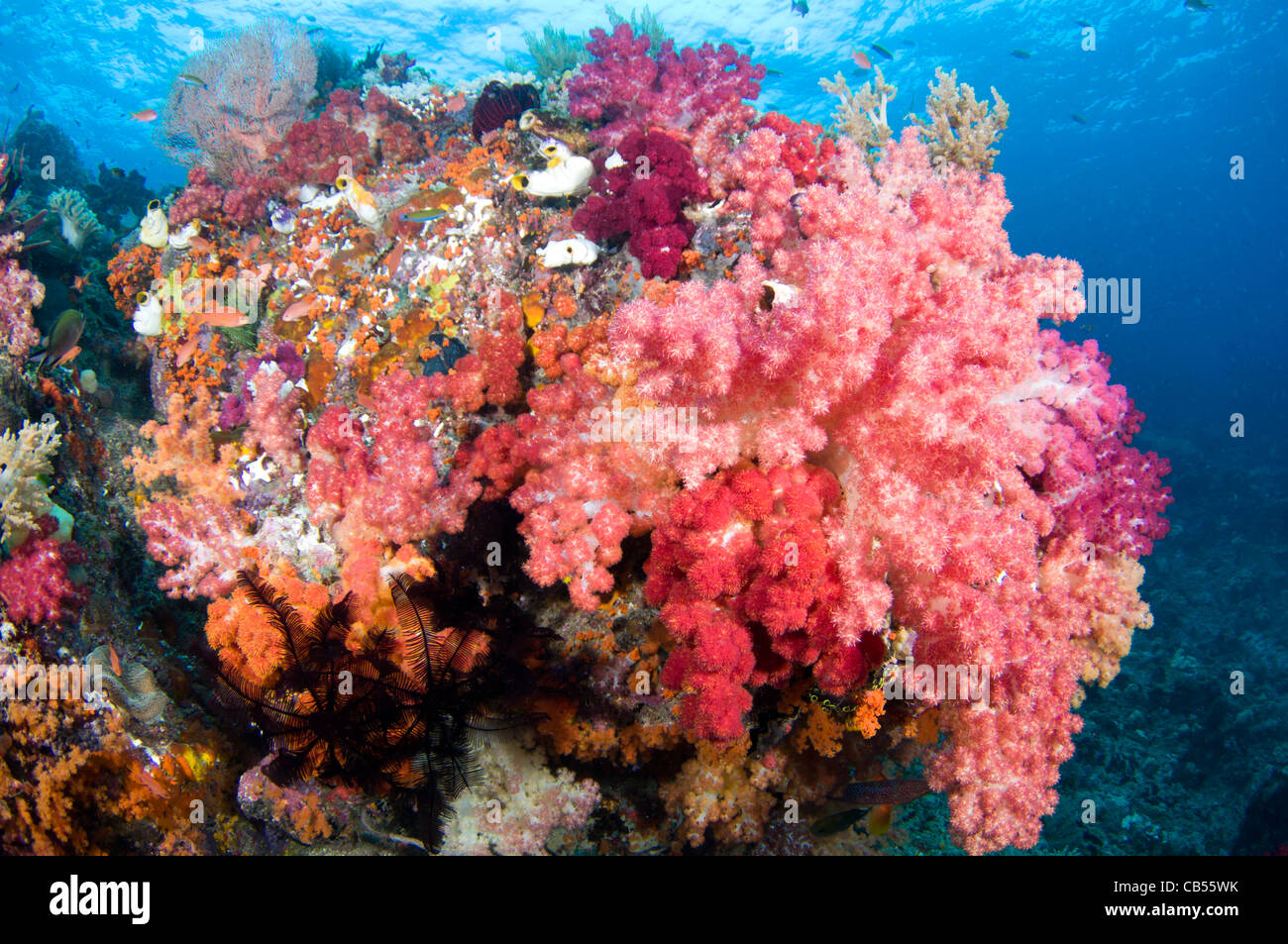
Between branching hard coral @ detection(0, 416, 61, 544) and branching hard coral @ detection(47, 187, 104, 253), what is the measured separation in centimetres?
483

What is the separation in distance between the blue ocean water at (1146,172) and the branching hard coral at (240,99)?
391 centimetres

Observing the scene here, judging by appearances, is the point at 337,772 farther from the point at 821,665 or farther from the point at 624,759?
the point at 821,665

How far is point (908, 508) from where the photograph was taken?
2875 millimetres

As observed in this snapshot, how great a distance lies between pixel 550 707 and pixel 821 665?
2231 millimetres

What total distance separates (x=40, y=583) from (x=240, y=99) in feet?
26.1

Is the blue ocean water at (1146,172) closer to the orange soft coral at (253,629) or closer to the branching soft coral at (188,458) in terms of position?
the branching soft coral at (188,458)

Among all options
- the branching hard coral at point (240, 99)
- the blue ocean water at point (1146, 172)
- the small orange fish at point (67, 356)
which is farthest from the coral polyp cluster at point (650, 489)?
the blue ocean water at point (1146, 172)

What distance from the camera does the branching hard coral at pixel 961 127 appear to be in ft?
19.4

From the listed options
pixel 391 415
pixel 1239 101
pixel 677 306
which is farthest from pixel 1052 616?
pixel 1239 101

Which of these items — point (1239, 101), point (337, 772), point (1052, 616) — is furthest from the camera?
point (1239, 101)

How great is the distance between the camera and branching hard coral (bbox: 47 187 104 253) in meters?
7.44

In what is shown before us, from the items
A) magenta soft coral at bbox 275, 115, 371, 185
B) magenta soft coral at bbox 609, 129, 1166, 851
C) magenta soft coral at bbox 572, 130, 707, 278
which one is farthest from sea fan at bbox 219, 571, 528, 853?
magenta soft coral at bbox 275, 115, 371, 185

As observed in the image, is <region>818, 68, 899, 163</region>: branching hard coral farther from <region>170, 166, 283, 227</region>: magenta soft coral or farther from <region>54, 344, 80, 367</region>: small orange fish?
<region>54, 344, 80, 367</region>: small orange fish
